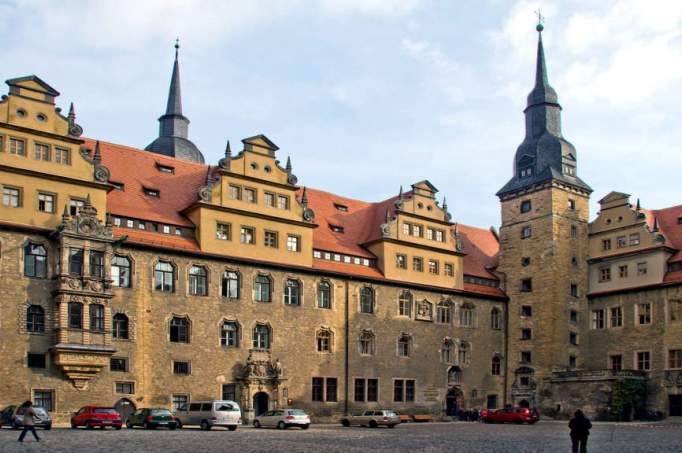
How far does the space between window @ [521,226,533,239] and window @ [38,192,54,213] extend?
31.8m

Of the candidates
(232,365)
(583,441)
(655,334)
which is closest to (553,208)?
(655,334)

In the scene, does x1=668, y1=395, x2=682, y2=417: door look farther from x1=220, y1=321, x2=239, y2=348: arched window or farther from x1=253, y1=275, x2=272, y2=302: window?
x1=220, y1=321, x2=239, y2=348: arched window

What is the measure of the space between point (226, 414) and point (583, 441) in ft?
67.2

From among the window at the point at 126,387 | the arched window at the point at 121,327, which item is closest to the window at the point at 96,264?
the arched window at the point at 121,327

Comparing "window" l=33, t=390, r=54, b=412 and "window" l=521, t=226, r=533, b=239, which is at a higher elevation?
"window" l=521, t=226, r=533, b=239

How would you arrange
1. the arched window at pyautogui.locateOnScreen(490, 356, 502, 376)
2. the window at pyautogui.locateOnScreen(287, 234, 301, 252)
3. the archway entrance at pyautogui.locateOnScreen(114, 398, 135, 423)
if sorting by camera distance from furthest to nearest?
the arched window at pyautogui.locateOnScreen(490, 356, 502, 376), the window at pyautogui.locateOnScreen(287, 234, 301, 252), the archway entrance at pyautogui.locateOnScreen(114, 398, 135, 423)

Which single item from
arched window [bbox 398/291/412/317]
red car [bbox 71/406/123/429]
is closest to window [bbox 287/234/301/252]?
arched window [bbox 398/291/412/317]

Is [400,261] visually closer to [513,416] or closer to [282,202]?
[282,202]

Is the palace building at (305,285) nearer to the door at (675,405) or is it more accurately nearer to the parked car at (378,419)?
the door at (675,405)

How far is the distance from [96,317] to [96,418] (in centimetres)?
718

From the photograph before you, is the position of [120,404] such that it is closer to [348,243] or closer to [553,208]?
[348,243]

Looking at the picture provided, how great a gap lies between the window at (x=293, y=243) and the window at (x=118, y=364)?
457 inches

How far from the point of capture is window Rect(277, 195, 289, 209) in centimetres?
5169

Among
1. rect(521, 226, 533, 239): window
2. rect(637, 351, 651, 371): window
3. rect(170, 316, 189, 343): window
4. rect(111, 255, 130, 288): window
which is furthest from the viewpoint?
rect(521, 226, 533, 239): window
